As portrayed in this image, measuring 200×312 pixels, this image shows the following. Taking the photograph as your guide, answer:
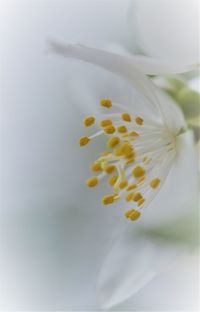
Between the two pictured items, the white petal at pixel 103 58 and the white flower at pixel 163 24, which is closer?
the white petal at pixel 103 58

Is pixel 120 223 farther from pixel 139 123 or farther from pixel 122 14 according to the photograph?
pixel 122 14

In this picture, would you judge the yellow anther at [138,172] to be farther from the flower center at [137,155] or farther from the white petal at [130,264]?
the white petal at [130,264]

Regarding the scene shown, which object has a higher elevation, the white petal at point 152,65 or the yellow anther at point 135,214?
the white petal at point 152,65

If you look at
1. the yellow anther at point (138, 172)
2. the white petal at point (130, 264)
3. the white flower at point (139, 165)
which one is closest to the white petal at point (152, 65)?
the white flower at point (139, 165)

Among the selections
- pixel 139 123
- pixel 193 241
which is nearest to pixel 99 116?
pixel 139 123

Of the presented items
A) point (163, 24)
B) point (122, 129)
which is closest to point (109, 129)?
point (122, 129)

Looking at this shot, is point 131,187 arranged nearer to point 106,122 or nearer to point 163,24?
point 106,122

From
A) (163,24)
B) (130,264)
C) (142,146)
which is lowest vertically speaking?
(130,264)
